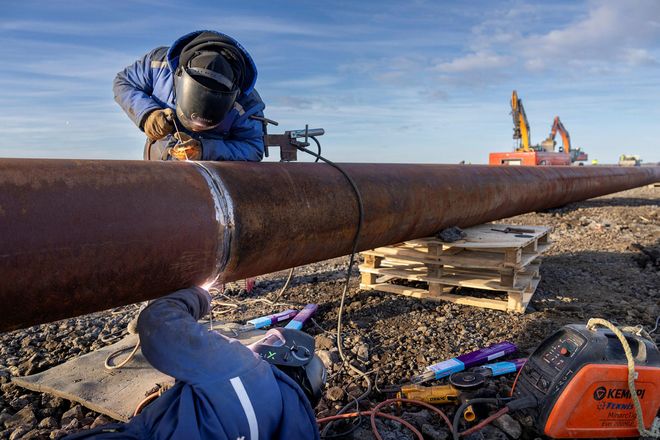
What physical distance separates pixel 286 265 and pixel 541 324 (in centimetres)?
238

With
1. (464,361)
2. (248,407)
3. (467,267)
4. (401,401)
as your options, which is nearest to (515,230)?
(467,267)

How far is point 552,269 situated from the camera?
5.48 metres

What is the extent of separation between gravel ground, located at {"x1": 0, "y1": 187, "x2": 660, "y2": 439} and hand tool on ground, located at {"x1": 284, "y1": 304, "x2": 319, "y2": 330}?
0.08 metres

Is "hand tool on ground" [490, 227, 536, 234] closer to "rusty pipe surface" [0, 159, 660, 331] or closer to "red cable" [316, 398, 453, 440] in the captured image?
"rusty pipe surface" [0, 159, 660, 331]

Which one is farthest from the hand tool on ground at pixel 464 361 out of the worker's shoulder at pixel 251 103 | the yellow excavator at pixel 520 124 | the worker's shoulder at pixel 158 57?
the yellow excavator at pixel 520 124

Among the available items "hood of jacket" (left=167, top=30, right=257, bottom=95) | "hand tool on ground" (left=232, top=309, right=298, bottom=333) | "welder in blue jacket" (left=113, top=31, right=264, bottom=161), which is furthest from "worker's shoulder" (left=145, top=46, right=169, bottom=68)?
"hand tool on ground" (left=232, top=309, right=298, bottom=333)

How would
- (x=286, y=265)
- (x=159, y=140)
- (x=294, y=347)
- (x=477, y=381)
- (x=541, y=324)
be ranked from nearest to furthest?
(x=294, y=347), (x=286, y=265), (x=477, y=381), (x=159, y=140), (x=541, y=324)

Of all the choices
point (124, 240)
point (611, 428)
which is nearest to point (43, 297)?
point (124, 240)

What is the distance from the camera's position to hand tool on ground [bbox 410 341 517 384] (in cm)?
282

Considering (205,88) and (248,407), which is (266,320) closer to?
(205,88)

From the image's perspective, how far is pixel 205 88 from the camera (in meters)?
2.34

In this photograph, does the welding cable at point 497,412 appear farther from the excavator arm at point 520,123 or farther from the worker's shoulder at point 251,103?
the excavator arm at point 520,123

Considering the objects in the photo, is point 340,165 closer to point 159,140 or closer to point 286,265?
point 286,265

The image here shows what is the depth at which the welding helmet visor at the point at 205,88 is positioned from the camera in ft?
7.72
